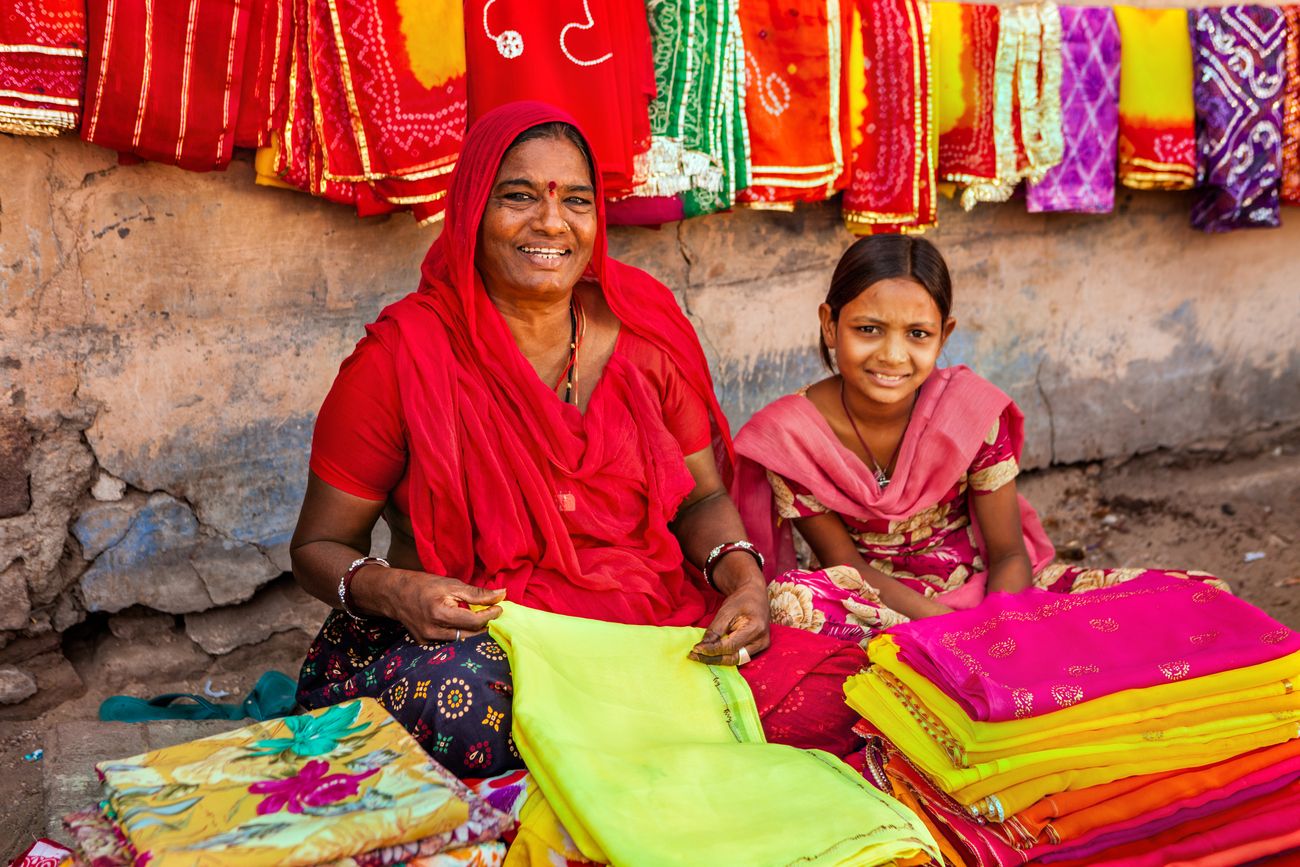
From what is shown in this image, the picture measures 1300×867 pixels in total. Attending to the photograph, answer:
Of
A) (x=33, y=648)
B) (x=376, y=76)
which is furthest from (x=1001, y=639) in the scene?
(x=33, y=648)

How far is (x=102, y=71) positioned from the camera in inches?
117

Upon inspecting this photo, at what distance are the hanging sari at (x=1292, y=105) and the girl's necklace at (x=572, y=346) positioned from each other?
122 inches

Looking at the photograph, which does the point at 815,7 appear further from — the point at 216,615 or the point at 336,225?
the point at 216,615

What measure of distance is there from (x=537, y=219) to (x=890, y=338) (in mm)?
987

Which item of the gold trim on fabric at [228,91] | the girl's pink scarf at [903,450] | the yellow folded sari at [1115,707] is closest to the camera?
the yellow folded sari at [1115,707]

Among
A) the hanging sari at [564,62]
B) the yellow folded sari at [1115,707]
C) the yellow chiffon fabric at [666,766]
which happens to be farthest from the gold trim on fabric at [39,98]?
the yellow folded sari at [1115,707]

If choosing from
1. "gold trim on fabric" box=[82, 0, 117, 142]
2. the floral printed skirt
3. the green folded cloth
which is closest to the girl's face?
the floral printed skirt

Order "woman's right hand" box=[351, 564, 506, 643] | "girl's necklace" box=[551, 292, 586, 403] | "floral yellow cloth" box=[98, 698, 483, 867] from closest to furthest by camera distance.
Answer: "floral yellow cloth" box=[98, 698, 483, 867] → "woman's right hand" box=[351, 564, 506, 643] → "girl's necklace" box=[551, 292, 586, 403]

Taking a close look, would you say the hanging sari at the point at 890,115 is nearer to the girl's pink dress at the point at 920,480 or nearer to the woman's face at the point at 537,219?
the girl's pink dress at the point at 920,480

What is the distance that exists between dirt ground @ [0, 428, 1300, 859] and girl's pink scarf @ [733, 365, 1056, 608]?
1662 mm

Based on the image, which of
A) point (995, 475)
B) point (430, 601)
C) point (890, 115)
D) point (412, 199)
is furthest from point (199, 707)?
point (890, 115)

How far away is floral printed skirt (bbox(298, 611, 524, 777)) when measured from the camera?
2.27 m

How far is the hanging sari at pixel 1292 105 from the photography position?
459cm

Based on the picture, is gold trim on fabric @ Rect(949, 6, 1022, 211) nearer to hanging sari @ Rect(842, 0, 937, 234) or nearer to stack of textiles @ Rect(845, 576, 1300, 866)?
hanging sari @ Rect(842, 0, 937, 234)
